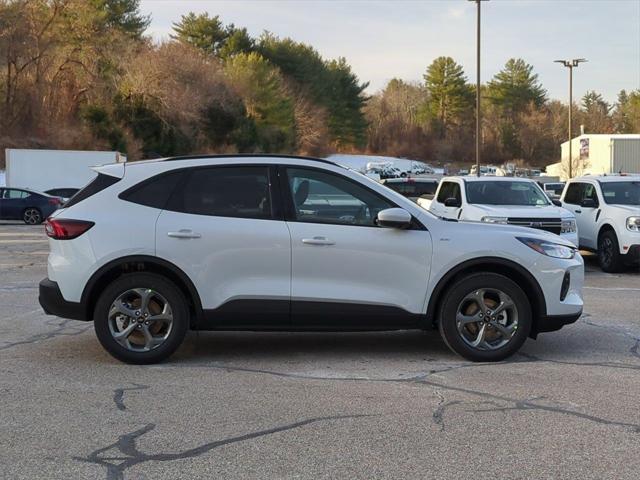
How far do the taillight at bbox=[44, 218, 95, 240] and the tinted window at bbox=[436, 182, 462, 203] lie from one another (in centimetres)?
960

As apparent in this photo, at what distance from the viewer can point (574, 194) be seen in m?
15.8

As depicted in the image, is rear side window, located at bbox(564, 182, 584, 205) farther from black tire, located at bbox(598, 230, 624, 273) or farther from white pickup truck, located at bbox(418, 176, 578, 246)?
black tire, located at bbox(598, 230, 624, 273)

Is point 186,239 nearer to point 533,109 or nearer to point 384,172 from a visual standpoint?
point 384,172

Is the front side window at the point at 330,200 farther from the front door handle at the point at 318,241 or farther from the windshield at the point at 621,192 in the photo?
the windshield at the point at 621,192

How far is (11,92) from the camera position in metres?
52.7

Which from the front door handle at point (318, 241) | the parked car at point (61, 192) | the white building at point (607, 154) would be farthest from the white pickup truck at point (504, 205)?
the white building at point (607, 154)

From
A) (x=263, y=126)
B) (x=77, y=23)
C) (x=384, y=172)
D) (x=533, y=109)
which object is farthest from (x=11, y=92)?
(x=533, y=109)

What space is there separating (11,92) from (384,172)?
129 ft

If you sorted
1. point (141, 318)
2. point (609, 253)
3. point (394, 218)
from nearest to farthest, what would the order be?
point (394, 218)
point (141, 318)
point (609, 253)

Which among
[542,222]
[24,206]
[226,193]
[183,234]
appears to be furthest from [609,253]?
[24,206]

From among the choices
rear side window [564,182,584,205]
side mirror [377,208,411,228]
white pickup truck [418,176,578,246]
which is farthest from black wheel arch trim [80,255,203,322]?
rear side window [564,182,584,205]

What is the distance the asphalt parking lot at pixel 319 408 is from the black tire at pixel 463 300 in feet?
0.46

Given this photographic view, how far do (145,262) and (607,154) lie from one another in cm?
6565

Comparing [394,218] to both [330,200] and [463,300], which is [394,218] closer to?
[330,200]
